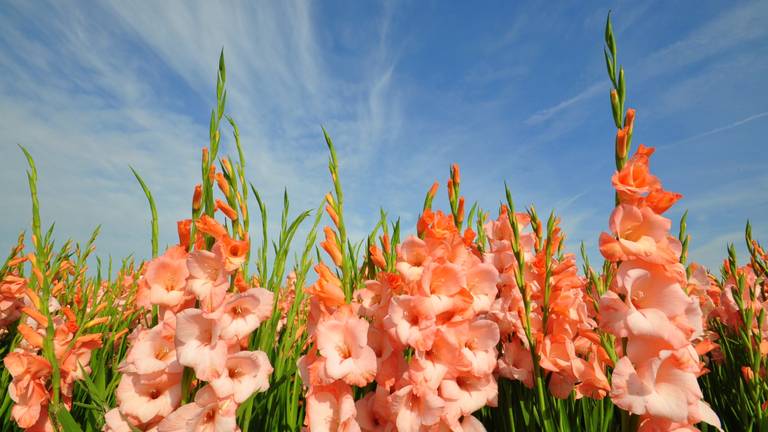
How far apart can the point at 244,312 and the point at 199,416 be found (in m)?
0.34

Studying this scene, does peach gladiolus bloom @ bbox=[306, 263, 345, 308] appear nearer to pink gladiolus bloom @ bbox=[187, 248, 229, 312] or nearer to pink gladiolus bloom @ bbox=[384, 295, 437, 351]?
pink gladiolus bloom @ bbox=[384, 295, 437, 351]

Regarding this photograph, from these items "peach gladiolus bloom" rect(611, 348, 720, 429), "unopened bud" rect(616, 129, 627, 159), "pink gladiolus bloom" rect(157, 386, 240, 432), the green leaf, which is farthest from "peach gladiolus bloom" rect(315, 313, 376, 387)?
"unopened bud" rect(616, 129, 627, 159)

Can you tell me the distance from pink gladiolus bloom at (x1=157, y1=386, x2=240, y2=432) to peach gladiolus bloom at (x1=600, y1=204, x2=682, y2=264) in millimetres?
1305

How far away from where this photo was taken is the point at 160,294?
1491 mm

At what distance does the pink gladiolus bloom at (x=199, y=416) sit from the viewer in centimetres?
135

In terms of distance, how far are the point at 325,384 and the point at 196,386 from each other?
534mm

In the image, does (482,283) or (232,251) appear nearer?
(232,251)

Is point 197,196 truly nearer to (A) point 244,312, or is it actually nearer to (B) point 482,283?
Result: (A) point 244,312

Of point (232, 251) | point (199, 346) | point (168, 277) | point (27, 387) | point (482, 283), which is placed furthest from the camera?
point (27, 387)

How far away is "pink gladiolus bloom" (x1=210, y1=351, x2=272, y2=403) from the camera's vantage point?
136 cm

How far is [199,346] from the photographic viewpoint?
4.36 ft

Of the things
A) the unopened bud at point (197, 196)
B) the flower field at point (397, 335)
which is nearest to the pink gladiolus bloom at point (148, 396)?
the flower field at point (397, 335)

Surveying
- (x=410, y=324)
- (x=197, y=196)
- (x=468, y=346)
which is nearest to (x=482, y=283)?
(x=468, y=346)

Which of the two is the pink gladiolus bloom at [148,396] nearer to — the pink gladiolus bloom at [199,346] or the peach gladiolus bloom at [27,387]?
the pink gladiolus bloom at [199,346]
